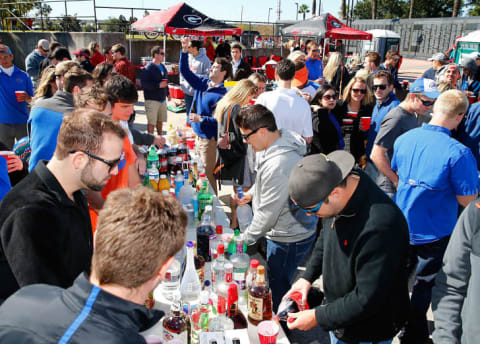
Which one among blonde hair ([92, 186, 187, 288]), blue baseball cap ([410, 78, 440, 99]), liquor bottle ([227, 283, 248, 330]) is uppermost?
blue baseball cap ([410, 78, 440, 99])

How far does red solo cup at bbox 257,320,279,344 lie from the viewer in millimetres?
1801

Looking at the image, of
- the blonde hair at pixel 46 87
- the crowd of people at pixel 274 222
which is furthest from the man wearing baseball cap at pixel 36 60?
the crowd of people at pixel 274 222

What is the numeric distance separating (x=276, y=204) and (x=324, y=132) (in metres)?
2.13

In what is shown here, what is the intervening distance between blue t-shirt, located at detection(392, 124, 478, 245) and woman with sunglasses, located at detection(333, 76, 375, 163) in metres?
1.67

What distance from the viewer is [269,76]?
992 centimetres

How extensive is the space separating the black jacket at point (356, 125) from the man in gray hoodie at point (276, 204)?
216cm

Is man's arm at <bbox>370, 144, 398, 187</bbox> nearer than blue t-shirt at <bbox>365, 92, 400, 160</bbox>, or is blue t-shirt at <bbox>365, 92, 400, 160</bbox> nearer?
man's arm at <bbox>370, 144, 398, 187</bbox>

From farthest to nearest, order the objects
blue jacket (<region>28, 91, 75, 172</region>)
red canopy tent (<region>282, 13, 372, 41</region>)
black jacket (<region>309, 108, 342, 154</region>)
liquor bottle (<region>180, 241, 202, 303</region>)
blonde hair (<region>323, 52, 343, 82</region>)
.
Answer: red canopy tent (<region>282, 13, 372, 41</region>) → blonde hair (<region>323, 52, 343, 82</region>) → black jacket (<region>309, 108, 342, 154</region>) → blue jacket (<region>28, 91, 75, 172</region>) → liquor bottle (<region>180, 241, 202, 303</region>)

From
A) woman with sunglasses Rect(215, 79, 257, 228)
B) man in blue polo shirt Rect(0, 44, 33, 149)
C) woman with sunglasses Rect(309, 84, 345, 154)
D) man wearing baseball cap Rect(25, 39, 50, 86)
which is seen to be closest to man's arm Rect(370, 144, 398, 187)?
woman with sunglasses Rect(309, 84, 345, 154)

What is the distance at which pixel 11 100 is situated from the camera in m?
5.18

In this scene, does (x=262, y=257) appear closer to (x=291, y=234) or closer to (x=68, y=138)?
(x=291, y=234)

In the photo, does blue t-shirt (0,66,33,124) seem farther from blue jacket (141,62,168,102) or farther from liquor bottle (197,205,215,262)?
liquor bottle (197,205,215,262)

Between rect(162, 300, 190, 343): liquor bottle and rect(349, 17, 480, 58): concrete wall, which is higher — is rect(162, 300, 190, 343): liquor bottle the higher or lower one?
the lower one

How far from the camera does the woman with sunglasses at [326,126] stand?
4223mm
